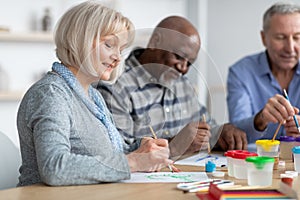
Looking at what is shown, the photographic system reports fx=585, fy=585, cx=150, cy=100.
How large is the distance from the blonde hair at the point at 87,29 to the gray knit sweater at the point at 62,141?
0.29ft

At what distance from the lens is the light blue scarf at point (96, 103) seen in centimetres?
166

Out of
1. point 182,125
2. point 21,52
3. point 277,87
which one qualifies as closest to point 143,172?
point 182,125

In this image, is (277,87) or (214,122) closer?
(214,122)

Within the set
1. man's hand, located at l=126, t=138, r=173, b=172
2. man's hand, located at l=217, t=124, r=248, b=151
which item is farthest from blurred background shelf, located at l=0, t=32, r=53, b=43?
man's hand, located at l=126, t=138, r=173, b=172

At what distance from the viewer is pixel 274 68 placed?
2859mm

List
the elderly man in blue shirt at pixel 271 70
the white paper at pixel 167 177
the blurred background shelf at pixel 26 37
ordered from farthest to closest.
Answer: the blurred background shelf at pixel 26 37, the elderly man in blue shirt at pixel 271 70, the white paper at pixel 167 177

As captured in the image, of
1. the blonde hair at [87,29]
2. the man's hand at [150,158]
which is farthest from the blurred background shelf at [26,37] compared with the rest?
the man's hand at [150,158]

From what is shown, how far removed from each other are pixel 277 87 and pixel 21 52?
5.88 ft

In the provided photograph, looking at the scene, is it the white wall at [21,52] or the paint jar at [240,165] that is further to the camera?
the white wall at [21,52]

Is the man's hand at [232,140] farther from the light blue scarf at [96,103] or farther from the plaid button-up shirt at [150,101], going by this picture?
the light blue scarf at [96,103]

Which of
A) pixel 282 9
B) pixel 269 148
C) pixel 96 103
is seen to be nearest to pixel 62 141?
pixel 96 103

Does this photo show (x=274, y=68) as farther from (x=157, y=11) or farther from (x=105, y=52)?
(x=157, y=11)

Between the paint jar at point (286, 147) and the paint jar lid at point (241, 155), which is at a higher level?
the paint jar lid at point (241, 155)

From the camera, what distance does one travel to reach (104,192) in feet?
4.69
